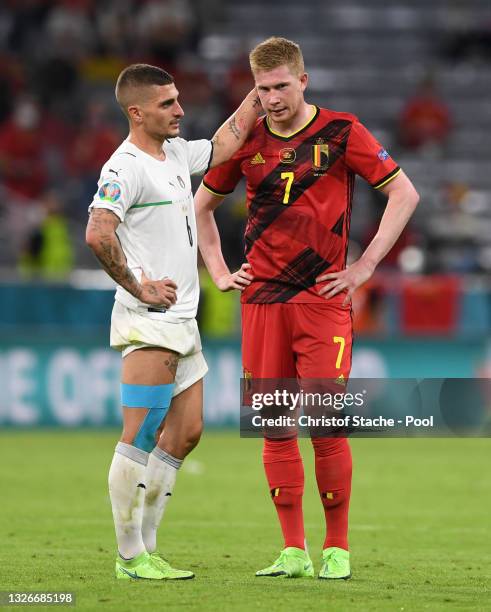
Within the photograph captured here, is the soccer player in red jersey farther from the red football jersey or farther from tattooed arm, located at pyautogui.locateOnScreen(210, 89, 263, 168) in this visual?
tattooed arm, located at pyautogui.locateOnScreen(210, 89, 263, 168)

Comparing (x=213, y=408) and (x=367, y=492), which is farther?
(x=213, y=408)

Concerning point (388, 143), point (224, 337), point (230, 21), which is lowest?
point (224, 337)

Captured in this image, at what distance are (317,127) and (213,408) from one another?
8.34 metres

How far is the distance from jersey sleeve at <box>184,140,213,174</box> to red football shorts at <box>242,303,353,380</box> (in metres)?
0.75

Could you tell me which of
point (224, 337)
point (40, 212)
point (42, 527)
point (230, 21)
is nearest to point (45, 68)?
point (40, 212)

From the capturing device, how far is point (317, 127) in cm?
671

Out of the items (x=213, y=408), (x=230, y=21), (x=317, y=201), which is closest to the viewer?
(x=317, y=201)

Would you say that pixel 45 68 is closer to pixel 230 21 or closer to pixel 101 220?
pixel 230 21

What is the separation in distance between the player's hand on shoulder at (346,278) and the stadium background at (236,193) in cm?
216

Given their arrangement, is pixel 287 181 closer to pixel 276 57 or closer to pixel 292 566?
pixel 276 57

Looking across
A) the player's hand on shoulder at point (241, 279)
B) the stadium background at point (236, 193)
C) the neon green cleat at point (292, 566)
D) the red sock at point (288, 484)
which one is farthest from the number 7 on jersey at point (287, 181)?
the stadium background at point (236, 193)

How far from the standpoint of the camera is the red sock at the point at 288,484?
6.68 m

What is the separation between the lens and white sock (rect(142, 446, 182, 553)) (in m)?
6.69

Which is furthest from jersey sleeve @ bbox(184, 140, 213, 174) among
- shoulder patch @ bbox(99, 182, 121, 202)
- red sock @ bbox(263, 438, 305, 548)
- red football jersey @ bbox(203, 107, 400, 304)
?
red sock @ bbox(263, 438, 305, 548)
